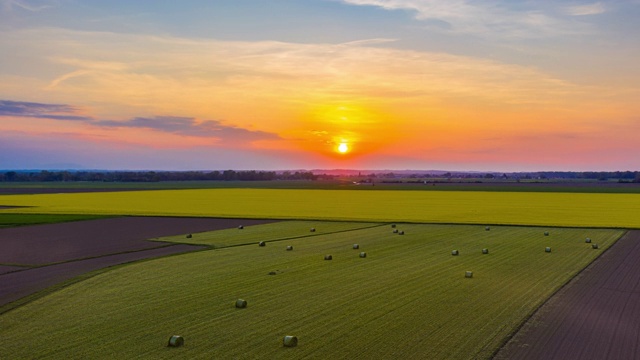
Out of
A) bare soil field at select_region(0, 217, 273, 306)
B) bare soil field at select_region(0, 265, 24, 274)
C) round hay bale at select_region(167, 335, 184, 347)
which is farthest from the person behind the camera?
bare soil field at select_region(0, 265, 24, 274)

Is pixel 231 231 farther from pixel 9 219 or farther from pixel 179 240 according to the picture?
pixel 9 219

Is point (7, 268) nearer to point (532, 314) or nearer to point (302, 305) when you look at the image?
point (302, 305)

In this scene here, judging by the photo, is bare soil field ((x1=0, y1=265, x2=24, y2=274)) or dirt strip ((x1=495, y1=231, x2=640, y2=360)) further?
bare soil field ((x1=0, y1=265, x2=24, y2=274))

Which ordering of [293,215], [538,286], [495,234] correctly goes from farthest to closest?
[293,215] → [495,234] → [538,286]

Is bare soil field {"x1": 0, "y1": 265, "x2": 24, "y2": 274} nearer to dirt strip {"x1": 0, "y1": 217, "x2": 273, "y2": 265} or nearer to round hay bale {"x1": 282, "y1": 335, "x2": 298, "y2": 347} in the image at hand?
dirt strip {"x1": 0, "y1": 217, "x2": 273, "y2": 265}

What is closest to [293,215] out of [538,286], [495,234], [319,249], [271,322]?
[495,234]

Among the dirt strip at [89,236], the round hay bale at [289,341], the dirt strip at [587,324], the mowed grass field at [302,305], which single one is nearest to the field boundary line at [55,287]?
the mowed grass field at [302,305]

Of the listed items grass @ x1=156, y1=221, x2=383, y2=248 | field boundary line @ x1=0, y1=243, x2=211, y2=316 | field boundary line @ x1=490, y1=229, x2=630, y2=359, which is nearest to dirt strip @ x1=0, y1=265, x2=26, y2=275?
field boundary line @ x1=0, y1=243, x2=211, y2=316

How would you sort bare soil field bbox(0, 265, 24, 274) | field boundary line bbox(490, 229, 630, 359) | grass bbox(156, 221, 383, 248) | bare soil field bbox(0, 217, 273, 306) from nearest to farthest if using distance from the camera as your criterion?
field boundary line bbox(490, 229, 630, 359) → bare soil field bbox(0, 217, 273, 306) → bare soil field bbox(0, 265, 24, 274) → grass bbox(156, 221, 383, 248)
